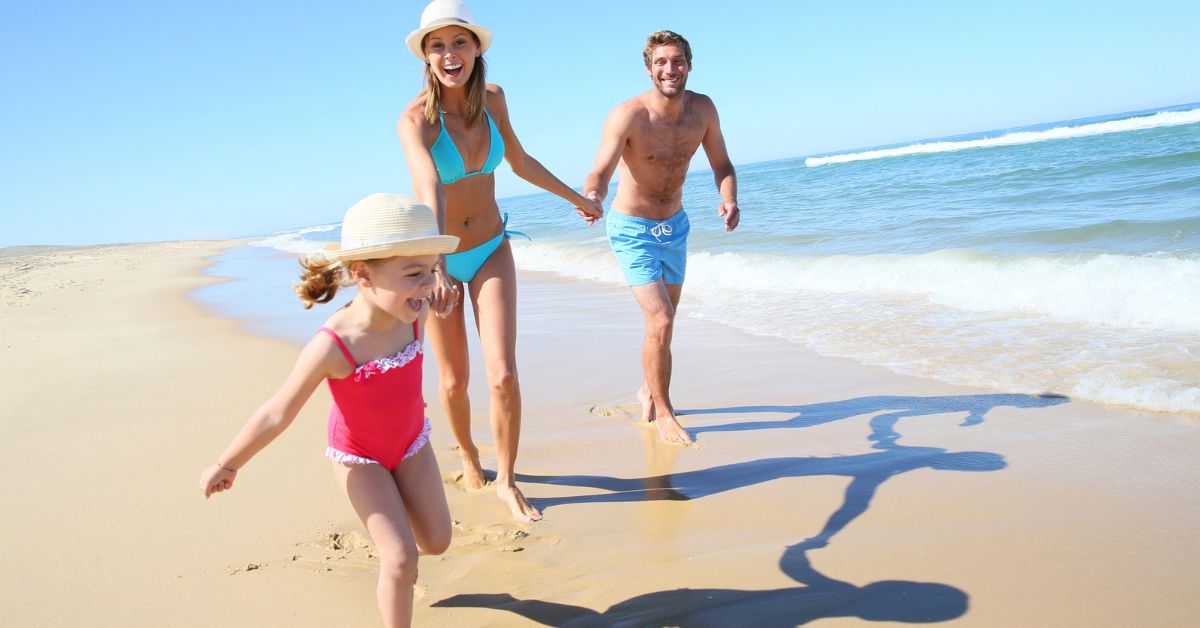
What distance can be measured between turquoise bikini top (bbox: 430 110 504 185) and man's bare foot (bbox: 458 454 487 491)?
1.29 m

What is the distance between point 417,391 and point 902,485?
2.12 meters

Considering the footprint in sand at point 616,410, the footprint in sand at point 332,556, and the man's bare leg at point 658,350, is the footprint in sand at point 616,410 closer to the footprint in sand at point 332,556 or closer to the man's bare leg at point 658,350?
the man's bare leg at point 658,350

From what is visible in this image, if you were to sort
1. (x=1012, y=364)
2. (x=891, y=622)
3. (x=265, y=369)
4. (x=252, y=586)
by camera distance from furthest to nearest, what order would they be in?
(x=265, y=369)
(x=1012, y=364)
(x=252, y=586)
(x=891, y=622)

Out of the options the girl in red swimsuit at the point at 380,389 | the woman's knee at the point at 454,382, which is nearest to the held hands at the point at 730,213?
the woman's knee at the point at 454,382

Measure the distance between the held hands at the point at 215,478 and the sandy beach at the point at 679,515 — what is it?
→ 0.66 m

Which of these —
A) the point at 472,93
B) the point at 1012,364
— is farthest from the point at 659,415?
the point at 1012,364

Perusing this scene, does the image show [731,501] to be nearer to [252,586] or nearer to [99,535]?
[252,586]

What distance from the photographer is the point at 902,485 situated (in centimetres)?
354

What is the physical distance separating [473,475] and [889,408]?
2370mm

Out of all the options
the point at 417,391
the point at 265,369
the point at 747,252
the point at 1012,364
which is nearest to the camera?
the point at 417,391

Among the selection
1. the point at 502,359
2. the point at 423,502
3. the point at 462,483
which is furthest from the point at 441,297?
the point at 462,483

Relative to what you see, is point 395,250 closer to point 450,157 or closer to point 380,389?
point 380,389

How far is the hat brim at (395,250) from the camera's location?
235 centimetres

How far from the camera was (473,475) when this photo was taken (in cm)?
389
